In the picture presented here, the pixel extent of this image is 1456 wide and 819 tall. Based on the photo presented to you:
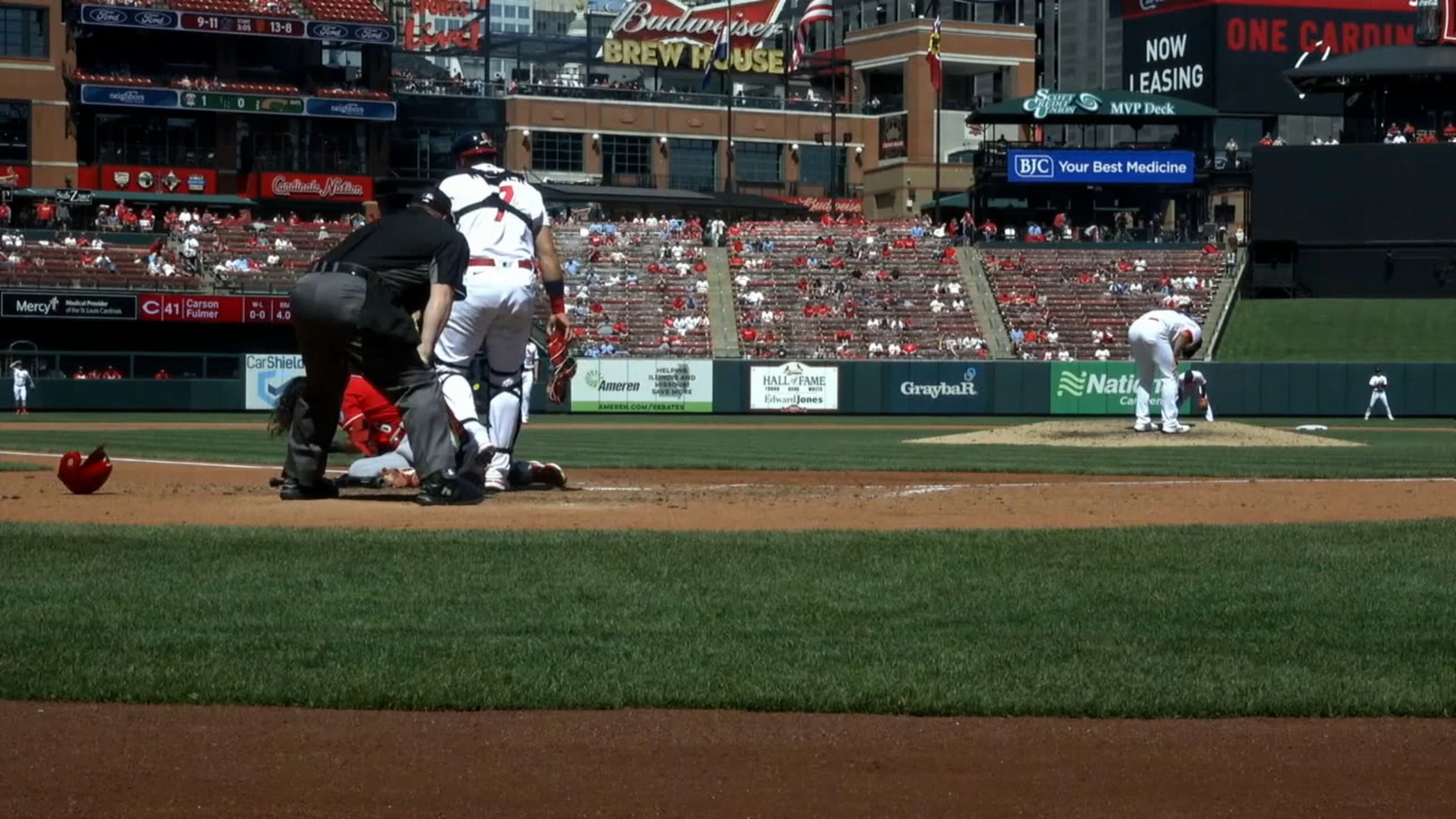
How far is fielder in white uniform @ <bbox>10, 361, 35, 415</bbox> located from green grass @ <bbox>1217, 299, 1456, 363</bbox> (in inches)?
1078

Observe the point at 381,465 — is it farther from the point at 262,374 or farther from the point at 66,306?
the point at 66,306

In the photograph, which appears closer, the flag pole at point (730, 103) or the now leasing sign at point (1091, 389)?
the now leasing sign at point (1091, 389)

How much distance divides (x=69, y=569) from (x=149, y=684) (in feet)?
8.09

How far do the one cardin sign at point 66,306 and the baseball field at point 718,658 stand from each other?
31.4 metres

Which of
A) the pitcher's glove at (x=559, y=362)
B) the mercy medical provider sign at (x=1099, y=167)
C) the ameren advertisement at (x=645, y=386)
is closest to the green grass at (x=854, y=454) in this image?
the pitcher's glove at (x=559, y=362)

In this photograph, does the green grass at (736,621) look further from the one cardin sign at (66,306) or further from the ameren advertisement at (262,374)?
the one cardin sign at (66,306)

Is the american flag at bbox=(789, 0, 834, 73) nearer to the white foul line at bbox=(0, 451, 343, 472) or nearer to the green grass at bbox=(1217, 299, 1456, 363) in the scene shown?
the green grass at bbox=(1217, 299, 1456, 363)

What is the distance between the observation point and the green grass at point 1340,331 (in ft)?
145

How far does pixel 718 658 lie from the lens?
A: 21.1ft

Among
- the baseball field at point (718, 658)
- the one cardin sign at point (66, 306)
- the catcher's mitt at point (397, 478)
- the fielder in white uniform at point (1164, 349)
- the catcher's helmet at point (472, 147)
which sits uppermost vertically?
the catcher's helmet at point (472, 147)

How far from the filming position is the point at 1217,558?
8914 mm

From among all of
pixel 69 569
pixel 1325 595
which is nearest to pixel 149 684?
pixel 69 569

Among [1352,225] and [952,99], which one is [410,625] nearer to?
[1352,225]

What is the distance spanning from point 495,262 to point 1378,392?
32.8m
